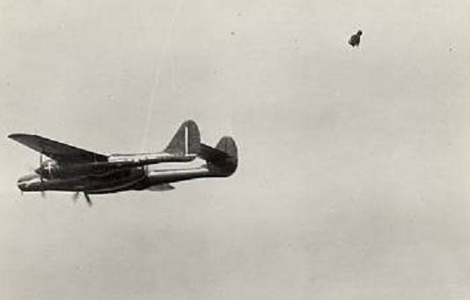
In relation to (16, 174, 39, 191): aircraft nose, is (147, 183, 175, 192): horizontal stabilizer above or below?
below

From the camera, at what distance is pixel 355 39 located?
191 centimetres

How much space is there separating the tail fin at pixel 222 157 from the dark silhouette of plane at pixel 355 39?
0.34 meters

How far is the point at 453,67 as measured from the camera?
1907mm

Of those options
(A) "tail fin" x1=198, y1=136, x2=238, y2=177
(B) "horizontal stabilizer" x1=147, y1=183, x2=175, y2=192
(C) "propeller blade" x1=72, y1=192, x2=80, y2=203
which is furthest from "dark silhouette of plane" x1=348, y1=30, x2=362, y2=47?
(C) "propeller blade" x1=72, y1=192, x2=80, y2=203

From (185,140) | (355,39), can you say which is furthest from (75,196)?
(355,39)

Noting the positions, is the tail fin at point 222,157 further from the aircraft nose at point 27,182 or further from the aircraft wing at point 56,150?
the aircraft nose at point 27,182

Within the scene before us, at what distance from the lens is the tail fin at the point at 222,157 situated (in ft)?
6.18

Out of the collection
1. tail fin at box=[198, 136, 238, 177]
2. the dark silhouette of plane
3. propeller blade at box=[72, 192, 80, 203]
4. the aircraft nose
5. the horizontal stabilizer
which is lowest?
propeller blade at box=[72, 192, 80, 203]

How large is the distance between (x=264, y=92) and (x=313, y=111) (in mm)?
118

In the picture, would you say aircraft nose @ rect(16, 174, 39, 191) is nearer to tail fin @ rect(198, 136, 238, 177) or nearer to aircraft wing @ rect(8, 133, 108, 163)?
aircraft wing @ rect(8, 133, 108, 163)

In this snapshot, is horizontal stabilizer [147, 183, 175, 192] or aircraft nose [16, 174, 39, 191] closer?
aircraft nose [16, 174, 39, 191]

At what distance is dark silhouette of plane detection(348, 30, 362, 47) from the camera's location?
1909mm

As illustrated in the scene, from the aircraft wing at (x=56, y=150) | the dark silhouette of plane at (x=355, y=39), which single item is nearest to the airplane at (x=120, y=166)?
the aircraft wing at (x=56, y=150)

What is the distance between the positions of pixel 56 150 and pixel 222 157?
37cm
